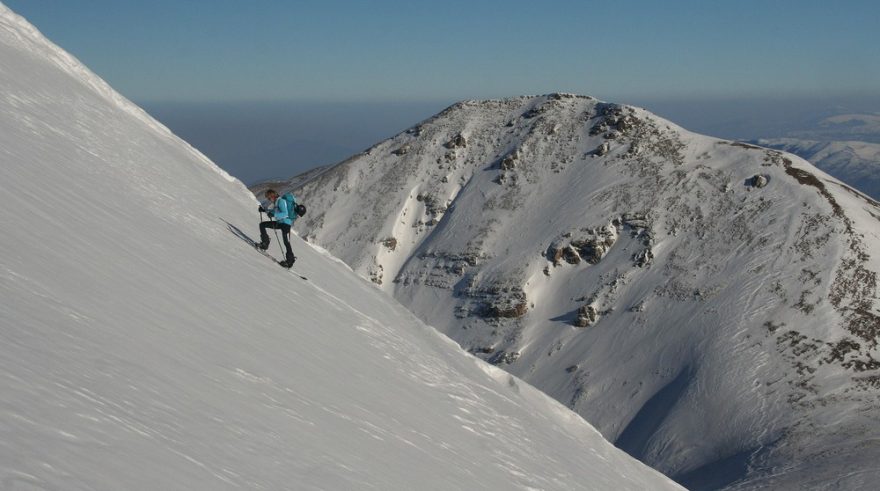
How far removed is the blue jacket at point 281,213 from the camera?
63.1 ft

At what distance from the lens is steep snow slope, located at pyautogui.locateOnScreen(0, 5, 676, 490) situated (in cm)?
611

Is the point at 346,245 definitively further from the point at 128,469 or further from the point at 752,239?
the point at 128,469

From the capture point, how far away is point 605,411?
5075 centimetres

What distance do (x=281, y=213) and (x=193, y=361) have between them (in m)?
10.6

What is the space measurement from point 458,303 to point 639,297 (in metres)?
16.1

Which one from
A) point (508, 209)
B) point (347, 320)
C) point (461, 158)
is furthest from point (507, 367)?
point (347, 320)

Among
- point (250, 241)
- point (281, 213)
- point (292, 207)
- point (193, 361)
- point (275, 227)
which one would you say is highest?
point (292, 207)

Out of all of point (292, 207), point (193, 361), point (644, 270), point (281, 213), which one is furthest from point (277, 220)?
point (644, 270)

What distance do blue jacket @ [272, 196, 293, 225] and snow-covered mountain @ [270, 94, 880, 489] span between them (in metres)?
25.0

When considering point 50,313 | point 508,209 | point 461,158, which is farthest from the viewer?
point 461,158

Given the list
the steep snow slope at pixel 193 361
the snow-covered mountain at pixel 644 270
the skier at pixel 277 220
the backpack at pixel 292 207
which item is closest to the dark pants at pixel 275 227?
the skier at pixel 277 220

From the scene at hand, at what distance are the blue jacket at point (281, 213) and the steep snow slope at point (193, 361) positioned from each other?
1.37 meters

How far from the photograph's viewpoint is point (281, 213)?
19281mm

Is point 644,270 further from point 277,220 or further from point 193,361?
point 193,361
